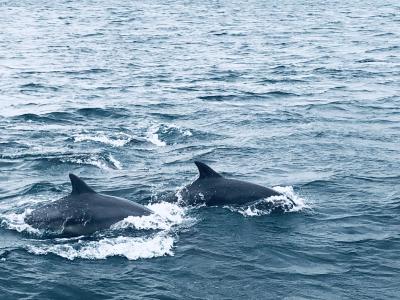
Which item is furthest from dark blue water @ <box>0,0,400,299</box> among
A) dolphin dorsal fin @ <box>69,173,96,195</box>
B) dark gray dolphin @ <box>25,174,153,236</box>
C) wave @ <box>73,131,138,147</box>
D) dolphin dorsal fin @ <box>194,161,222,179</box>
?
dolphin dorsal fin @ <box>69,173,96,195</box>

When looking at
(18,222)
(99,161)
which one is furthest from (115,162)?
(18,222)

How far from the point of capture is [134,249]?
17250 mm

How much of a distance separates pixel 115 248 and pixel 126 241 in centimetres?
46

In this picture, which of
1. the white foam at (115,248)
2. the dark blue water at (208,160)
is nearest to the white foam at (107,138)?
the dark blue water at (208,160)

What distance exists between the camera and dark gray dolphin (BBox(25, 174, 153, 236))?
18.3m

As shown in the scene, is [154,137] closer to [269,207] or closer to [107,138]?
[107,138]

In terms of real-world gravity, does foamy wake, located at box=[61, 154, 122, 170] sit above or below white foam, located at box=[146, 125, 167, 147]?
above

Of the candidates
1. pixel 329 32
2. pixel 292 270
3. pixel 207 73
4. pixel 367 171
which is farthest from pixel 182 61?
pixel 292 270

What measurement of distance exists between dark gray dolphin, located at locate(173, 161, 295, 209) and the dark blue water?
348mm

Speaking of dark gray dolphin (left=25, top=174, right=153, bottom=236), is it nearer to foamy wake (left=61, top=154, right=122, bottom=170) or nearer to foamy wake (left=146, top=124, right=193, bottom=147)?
foamy wake (left=61, top=154, right=122, bottom=170)

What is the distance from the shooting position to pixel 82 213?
18.5m

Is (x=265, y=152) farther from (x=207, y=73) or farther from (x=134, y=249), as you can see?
(x=207, y=73)

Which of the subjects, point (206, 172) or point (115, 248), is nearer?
point (115, 248)

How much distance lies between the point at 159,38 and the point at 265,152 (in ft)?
140
